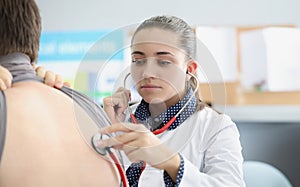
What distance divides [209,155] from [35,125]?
0.48m

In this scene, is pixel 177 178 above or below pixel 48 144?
below

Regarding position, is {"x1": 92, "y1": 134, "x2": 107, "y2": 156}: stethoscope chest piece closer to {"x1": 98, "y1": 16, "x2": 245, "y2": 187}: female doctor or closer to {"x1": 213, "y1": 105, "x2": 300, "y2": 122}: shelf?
{"x1": 98, "y1": 16, "x2": 245, "y2": 187}: female doctor

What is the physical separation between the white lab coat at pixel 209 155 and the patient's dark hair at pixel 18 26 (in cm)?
35

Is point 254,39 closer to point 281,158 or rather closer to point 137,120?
point 281,158

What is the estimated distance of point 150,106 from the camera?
926 millimetres

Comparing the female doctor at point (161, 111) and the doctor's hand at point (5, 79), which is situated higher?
the doctor's hand at point (5, 79)

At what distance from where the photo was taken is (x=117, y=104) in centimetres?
96

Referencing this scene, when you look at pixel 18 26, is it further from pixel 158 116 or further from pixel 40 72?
pixel 158 116

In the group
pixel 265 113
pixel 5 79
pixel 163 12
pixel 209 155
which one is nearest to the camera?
pixel 5 79

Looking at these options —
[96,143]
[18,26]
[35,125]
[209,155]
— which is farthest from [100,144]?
[209,155]

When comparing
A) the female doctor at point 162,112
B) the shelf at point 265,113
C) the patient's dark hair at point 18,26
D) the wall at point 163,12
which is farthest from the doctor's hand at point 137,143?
the wall at point 163,12

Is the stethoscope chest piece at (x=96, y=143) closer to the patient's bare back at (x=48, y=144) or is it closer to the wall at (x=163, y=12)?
the patient's bare back at (x=48, y=144)

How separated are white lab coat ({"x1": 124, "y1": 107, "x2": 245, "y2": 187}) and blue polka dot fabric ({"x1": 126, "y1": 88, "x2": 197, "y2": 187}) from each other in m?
0.02

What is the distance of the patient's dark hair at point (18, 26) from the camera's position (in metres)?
0.85
